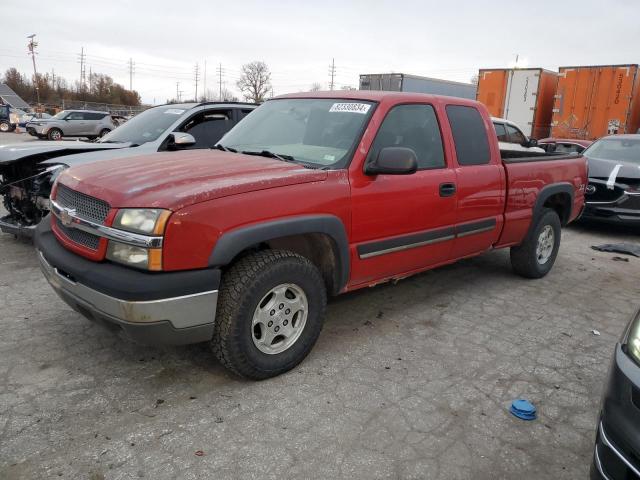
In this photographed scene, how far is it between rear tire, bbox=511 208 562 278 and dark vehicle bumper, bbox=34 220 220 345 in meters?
3.77

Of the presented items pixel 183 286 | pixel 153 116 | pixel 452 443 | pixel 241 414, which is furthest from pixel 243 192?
pixel 153 116

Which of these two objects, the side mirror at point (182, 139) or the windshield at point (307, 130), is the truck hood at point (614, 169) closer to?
the windshield at point (307, 130)

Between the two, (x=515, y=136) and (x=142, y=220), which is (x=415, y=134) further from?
(x=515, y=136)

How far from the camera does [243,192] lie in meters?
2.87

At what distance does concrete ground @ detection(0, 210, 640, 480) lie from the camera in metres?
2.48

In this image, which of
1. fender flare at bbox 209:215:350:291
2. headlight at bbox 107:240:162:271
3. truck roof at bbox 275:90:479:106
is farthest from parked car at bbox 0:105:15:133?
fender flare at bbox 209:215:350:291

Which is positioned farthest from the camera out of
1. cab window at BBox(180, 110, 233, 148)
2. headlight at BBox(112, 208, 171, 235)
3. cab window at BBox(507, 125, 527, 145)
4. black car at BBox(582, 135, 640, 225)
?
cab window at BBox(507, 125, 527, 145)

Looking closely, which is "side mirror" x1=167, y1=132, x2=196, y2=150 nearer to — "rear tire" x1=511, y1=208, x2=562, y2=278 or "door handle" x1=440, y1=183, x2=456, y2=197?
"door handle" x1=440, y1=183, x2=456, y2=197

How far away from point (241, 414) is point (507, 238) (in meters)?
3.29

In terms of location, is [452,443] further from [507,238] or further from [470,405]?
[507,238]

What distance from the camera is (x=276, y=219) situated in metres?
2.98

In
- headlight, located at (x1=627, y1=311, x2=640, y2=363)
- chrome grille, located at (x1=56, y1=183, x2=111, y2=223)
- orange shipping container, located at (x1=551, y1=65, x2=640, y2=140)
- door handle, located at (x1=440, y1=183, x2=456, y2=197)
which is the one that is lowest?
headlight, located at (x1=627, y1=311, x2=640, y2=363)

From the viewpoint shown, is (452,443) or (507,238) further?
(507,238)

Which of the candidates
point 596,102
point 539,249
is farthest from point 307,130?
point 596,102
